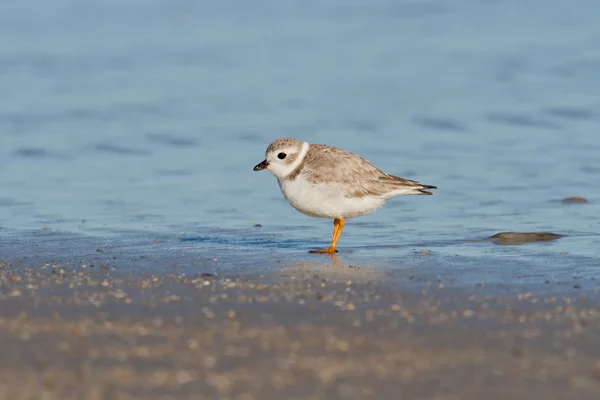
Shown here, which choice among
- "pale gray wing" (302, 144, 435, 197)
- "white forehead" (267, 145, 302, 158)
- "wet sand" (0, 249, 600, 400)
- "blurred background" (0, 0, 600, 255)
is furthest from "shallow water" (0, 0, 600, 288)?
"wet sand" (0, 249, 600, 400)

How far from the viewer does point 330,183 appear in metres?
8.52

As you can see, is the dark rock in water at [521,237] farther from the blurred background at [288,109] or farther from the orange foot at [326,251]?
the orange foot at [326,251]

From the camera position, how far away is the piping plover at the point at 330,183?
8.48 metres

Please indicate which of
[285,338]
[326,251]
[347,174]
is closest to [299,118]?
[347,174]

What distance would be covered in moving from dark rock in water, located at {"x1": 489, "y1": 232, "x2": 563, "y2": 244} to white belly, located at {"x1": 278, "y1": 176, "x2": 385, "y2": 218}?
1090 millimetres

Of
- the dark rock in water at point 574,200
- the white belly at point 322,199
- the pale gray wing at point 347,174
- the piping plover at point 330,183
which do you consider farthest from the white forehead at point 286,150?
the dark rock in water at point 574,200

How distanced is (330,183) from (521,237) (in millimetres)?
1589

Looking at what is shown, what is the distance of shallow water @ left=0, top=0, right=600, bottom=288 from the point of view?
9.29 metres

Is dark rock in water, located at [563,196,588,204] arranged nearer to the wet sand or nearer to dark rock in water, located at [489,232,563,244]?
dark rock in water, located at [489,232,563,244]

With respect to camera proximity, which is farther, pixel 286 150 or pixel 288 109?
pixel 288 109

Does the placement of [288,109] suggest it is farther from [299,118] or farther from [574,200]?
[574,200]

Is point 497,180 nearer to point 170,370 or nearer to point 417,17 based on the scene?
point 170,370

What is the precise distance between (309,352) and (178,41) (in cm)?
1473

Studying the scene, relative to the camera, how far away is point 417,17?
21312 millimetres
